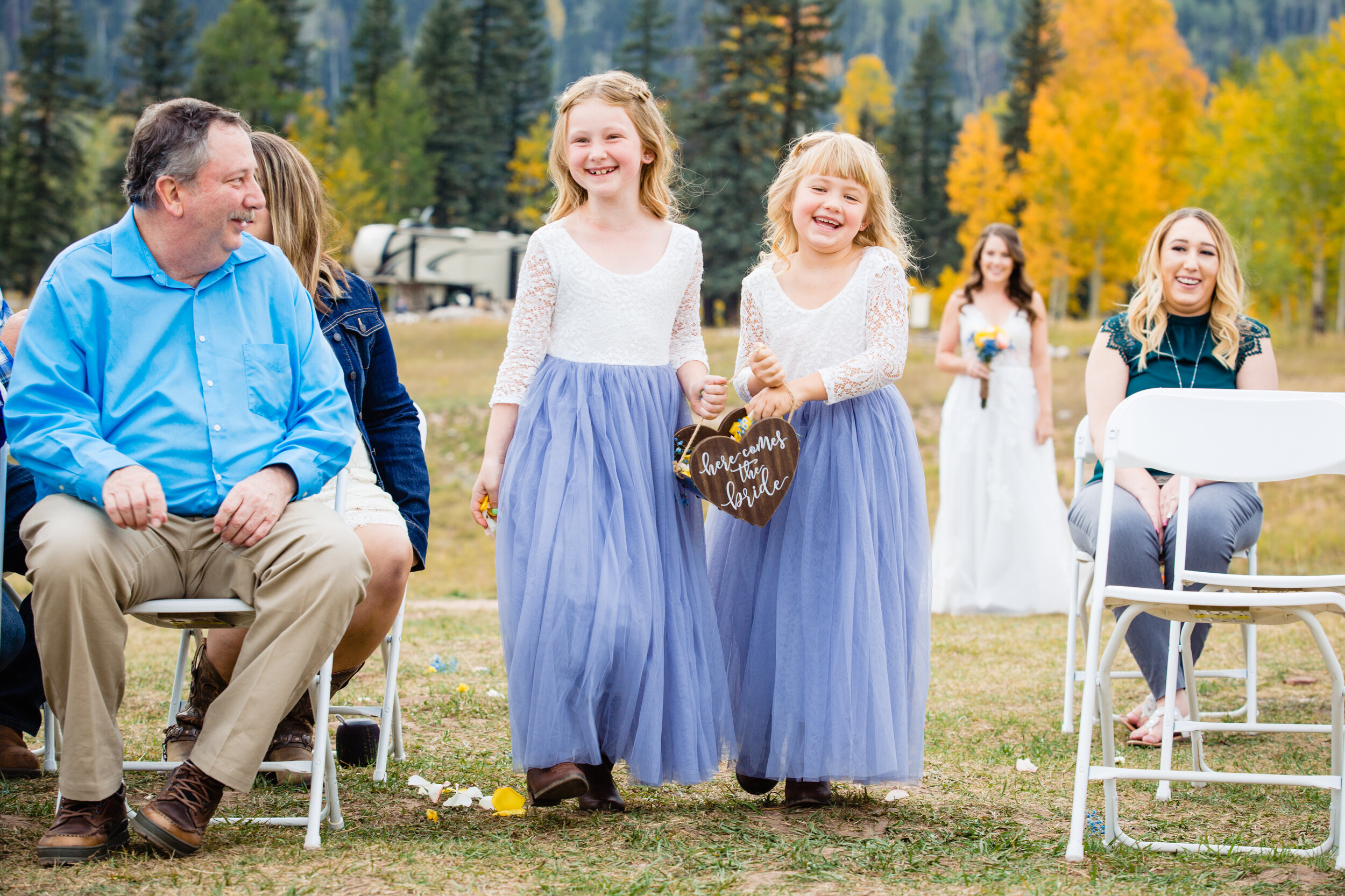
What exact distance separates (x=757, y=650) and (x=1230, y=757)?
1.74 meters

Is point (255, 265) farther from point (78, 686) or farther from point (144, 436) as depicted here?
point (78, 686)

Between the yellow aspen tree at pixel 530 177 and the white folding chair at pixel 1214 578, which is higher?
the yellow aspen tree at pixel 530 177

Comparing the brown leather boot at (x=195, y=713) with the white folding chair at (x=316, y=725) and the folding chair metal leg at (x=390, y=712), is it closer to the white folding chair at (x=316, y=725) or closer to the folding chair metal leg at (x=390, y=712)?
the white folding chair at (x=316, y=725)

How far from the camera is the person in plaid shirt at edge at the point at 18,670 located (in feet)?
11.8

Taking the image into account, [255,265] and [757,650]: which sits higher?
[255,265]

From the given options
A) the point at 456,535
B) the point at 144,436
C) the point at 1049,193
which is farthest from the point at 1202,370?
the point at 1049,193

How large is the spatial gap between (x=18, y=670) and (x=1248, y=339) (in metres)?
4.23

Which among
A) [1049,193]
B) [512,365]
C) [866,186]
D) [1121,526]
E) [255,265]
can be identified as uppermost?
[1049,193]

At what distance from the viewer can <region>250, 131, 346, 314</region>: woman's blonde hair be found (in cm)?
368

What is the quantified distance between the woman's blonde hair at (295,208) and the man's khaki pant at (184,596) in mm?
1005

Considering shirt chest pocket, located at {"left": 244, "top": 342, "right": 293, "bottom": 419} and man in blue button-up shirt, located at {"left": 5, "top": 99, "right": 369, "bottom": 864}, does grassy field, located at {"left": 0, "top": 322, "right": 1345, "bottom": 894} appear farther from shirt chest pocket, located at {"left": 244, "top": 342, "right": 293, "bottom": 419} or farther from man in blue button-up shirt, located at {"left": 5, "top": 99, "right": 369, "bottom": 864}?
shirt chest pocket, located at {"left": 244, "top": 342, "right": 293, "bottom": 419}

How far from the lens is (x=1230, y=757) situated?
4.08m

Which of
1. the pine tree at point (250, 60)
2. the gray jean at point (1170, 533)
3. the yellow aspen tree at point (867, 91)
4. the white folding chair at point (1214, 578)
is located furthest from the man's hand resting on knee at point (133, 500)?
the yellow aspen tree at point (867, 91)

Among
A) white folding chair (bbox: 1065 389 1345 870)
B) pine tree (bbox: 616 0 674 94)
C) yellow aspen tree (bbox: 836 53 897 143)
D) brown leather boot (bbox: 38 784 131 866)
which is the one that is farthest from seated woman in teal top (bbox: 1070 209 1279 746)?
yellow aspen tree (bbox: 836 53 897 143)
